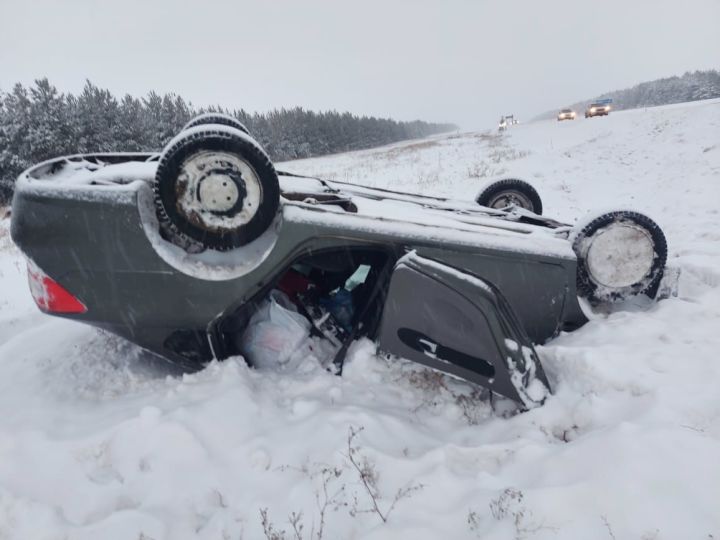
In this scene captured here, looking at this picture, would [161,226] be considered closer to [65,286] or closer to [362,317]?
[65,286]

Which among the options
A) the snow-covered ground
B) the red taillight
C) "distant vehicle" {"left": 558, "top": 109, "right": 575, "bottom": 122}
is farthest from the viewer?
"distant vehicle" {"left": 558, "top": 109, "right": 575, "bottom": 122}

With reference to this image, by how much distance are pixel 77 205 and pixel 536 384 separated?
8.15ft

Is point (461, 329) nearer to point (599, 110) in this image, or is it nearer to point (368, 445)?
point (368, 445)

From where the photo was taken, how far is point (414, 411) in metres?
2.26

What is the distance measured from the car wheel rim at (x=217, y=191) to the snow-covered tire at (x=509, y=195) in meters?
3.24

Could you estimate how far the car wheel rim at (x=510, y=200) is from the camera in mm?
4777

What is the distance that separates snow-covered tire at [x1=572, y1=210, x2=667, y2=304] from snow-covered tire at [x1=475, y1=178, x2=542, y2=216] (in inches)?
82.6

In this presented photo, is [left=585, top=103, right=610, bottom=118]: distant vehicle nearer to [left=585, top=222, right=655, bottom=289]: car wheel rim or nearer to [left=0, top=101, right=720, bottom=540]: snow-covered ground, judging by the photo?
[left=0, top=101, right=720, bottom=540]: snow-covered ground

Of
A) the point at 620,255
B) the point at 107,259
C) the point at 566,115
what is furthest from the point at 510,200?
the point at 566,115

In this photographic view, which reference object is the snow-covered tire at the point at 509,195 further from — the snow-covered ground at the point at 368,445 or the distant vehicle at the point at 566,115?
the distant vehicle at the point at 566,115

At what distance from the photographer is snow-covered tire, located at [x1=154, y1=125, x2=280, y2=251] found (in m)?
2.09

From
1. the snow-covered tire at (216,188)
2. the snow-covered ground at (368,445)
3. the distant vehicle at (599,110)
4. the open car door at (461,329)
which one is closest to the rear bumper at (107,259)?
the snow-covered tire at (216,188)

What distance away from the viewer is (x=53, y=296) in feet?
7.19

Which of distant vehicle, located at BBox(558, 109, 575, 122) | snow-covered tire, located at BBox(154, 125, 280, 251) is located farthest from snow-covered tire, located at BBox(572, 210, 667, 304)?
distant vehicle, located at BBox(558, 109, 575, 122)
